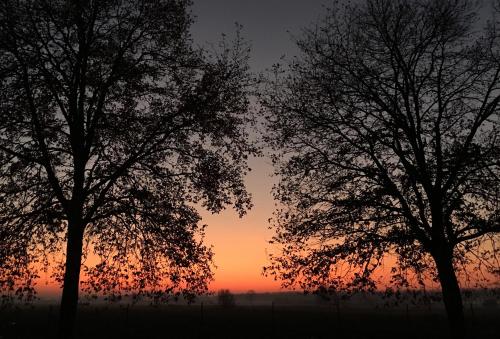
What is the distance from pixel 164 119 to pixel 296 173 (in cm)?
555

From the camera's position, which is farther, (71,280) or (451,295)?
(451,295)

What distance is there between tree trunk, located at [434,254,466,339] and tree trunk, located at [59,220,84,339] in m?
12.8

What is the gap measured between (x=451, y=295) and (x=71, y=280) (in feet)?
43.4

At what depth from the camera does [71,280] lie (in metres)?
14.4

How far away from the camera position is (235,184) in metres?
16.4

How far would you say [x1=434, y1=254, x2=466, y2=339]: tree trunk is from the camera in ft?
51.2

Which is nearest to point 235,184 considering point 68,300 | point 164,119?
point 164,119

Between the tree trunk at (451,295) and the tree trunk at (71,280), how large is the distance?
41.9 ft

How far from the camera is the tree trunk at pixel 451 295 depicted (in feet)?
51.2

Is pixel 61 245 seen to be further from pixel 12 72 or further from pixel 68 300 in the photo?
pixel 12 72

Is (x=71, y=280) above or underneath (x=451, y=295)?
above

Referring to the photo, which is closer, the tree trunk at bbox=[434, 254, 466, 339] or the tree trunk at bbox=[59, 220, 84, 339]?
the tree trunk at bbox=[59, 220, 84, 339]

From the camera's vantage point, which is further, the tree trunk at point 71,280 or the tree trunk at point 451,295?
the tree trunk at point 451,295

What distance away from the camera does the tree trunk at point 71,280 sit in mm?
14016
